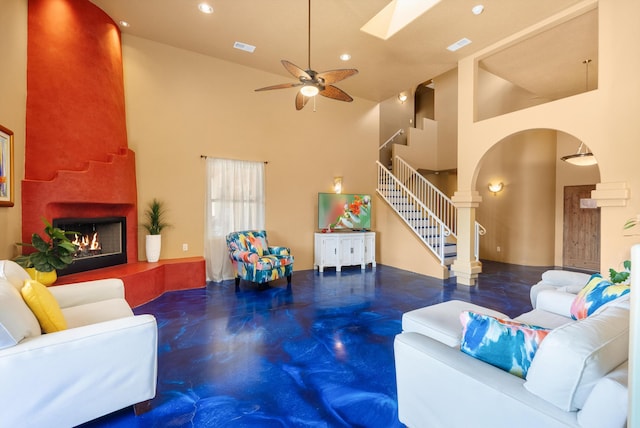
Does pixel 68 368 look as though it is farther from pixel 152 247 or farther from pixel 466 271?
pixel 466 271

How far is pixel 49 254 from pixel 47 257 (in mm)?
34

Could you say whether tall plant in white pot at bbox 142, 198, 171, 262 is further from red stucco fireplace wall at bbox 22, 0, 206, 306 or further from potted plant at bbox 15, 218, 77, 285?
potted plant at bbox 15, 218, 77, 285

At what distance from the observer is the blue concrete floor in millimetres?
1845

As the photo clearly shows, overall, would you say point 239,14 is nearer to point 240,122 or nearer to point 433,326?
point 240,122

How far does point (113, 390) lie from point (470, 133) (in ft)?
18.2

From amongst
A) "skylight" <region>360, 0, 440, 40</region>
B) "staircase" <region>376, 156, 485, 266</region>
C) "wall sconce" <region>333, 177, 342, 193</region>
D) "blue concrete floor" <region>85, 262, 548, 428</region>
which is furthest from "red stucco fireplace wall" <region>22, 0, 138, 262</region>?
"staircase" <region>376, 156, 485, 266</region>

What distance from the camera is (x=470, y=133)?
4.94 meters

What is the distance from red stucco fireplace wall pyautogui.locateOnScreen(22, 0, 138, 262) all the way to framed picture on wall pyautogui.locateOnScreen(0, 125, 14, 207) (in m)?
0.27

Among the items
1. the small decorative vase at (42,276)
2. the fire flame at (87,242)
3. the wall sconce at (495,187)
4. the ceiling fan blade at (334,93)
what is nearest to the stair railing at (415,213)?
the wall sconce at (495,187)

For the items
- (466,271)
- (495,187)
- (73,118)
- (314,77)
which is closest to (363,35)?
(314,77)

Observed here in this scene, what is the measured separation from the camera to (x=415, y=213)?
21.7ft

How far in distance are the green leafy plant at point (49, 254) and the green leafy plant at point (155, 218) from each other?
1.49 metres

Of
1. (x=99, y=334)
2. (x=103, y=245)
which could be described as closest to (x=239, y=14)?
(x=103, y=245)

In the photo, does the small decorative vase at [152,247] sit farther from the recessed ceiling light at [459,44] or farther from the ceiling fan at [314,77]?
the recessed ceiling light at [459,44]
